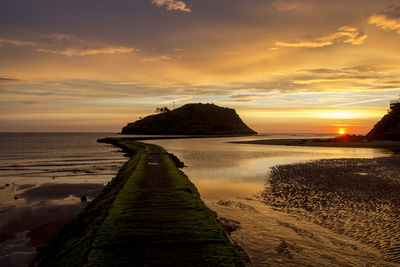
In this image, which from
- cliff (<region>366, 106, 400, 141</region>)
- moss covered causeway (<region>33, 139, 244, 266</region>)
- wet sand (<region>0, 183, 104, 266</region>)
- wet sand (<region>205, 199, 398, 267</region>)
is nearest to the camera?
moss covered causeway (<region>33, 139, 244, 266</region>)

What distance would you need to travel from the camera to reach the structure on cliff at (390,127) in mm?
71500

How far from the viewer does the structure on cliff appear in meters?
71.5

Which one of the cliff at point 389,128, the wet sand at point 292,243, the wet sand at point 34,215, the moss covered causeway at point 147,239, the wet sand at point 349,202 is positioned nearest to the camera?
the moss covered causeway at point 147,239

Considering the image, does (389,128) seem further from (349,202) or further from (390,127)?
(349,202)

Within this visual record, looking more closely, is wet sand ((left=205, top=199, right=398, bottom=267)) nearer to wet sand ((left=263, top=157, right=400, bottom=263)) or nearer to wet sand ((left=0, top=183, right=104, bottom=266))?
wet sand ((left=263, top=157, right=400, bottom=263))

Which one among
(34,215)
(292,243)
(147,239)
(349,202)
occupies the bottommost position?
(34,215)

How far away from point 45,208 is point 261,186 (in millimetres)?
13877

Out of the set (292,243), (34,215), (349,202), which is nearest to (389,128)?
(349,202)

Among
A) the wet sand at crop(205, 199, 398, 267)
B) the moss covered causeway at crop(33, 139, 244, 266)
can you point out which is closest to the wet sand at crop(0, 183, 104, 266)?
the moss covered causeway at crop(33, 139, 244, 266)

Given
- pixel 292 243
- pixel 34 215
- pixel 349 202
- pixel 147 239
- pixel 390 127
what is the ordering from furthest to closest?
pixel 390 127, pixel 349 202, pixel 34 215, pixel 292 243, pixel 147 239

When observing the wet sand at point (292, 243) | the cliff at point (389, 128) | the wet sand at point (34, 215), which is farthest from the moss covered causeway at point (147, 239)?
the cliff at point (389, 128)

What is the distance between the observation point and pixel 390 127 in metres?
74.6

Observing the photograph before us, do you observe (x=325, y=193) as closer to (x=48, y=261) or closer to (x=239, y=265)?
(x=239, y=265)

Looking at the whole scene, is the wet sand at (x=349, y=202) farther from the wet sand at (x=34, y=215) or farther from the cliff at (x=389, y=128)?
the cliff at (x=389, y=128)
